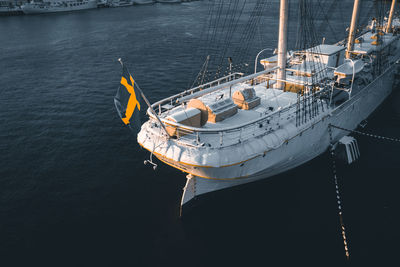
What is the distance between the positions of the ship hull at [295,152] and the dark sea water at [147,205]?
1.67m

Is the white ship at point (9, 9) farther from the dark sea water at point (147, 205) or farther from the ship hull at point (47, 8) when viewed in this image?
the dark sea water at point (147, 205)

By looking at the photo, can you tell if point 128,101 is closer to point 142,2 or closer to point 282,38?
A: point 282,38

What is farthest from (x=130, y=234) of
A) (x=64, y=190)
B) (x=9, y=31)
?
(x=9, y=31)

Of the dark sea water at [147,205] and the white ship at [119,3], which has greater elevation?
the white ship at [119,3]

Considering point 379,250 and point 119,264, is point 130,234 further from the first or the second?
point 379,250

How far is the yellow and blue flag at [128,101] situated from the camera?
52.1ft

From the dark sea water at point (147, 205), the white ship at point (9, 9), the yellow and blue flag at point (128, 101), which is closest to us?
the yellow and blue flag at point (128, 101)

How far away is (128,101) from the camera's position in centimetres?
1609

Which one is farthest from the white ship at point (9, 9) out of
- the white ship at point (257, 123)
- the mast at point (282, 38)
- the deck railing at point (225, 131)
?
the mast at point (282, 38)

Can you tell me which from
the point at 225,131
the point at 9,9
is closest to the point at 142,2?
the point at 9,9

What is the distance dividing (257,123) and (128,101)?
936 cm

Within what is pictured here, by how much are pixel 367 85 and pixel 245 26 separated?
6212cm

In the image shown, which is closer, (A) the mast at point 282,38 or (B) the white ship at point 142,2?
(A) the mast at point 282,38

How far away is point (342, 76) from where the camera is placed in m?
26.4
